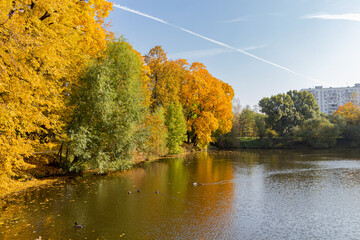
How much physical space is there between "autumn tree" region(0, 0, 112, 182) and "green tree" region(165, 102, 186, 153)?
1971 cm

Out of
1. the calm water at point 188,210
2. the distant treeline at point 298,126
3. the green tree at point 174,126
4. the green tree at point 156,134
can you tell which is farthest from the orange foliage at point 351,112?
the calm water at point 188,210

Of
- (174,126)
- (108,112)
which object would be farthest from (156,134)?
(108,112)

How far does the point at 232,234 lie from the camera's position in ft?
31.1

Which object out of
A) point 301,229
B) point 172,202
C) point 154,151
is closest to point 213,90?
point 154,151

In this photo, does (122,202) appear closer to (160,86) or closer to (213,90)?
(160,86)

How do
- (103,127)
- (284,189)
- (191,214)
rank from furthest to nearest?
(103,127)
(284,189)
(191,214)

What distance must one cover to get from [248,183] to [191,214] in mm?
8542

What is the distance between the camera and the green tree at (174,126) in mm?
39041

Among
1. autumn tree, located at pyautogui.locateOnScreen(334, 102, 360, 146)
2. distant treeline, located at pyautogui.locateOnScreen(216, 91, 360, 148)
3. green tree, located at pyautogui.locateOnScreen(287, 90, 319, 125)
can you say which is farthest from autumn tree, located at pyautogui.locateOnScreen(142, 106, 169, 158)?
autumn tree, located at pyautogui.locateOnScreen(334, 102, 360, 146)

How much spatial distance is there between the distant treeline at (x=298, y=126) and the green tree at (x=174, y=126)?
24737 mm

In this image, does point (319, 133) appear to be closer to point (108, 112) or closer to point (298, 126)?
point (298, 126)

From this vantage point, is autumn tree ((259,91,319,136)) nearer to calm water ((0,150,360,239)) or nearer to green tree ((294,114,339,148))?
green tree ((294,114,339,148))

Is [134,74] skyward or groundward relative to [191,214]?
skyward

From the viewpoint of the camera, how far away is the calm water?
31.4 feet
